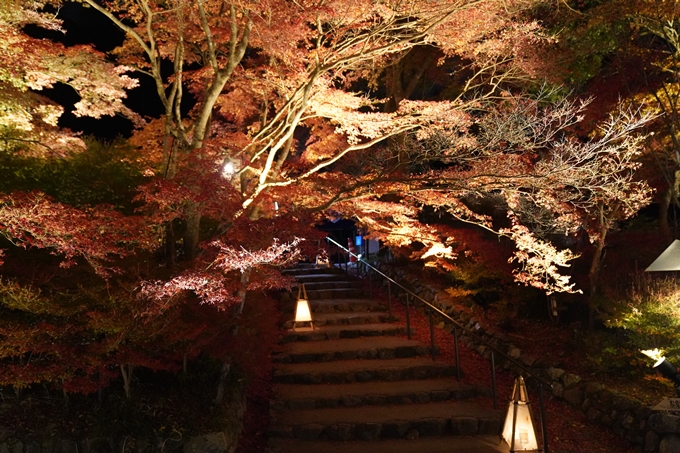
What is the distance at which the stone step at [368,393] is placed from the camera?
8.20 metres

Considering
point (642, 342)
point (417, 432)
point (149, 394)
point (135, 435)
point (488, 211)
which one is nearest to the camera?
point (135, 435)

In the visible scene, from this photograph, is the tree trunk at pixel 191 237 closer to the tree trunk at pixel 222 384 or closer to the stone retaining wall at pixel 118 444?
the tree trunk at pixel 222 384

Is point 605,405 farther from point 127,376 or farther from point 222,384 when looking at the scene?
point 127,376

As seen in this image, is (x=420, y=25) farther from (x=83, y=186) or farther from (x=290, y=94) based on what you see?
(x=83, y=186)

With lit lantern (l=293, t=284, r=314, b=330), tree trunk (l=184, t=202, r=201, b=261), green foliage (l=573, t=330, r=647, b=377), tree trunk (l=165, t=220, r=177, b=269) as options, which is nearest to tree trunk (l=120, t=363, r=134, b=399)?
tree trunk (l=165, t=220, r=177, b=269)

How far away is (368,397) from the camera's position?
27.2 ft

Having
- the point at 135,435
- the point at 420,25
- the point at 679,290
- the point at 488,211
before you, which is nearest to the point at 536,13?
the point at 420,25

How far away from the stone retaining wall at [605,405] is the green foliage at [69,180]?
24.5 ft

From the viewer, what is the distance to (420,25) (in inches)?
364

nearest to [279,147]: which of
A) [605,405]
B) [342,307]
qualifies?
[342,307]

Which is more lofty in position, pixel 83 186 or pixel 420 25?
pixel 420 25

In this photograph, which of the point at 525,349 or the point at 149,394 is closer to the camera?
the point at 149,394

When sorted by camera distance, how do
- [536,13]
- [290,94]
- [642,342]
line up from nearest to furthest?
[642,342] → [290,94] → [536,13]

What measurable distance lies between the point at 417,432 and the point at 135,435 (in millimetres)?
3680
